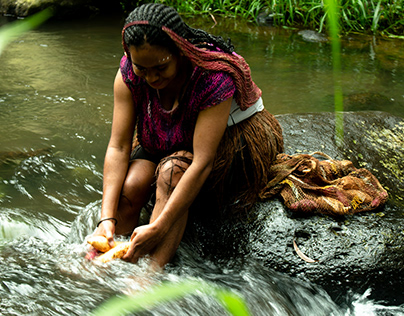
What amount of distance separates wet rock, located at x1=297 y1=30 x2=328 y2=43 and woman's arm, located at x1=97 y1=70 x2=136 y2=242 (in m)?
5.08

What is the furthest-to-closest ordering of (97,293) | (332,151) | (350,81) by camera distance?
(350,81) → (332,151) → (97,293)

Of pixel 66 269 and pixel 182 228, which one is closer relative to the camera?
pixel 66 269

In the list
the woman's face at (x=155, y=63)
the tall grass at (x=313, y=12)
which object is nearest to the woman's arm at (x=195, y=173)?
the woman's face at (x=155, y=63)

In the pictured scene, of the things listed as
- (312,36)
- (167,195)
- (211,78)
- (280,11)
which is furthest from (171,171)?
(280,11)

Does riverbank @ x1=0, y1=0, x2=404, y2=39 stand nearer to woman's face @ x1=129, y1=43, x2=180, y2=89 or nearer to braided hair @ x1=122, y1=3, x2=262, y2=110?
braided hair @ x1=122, y1=3, x2=262, y2=110

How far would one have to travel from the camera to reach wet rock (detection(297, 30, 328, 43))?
665cm

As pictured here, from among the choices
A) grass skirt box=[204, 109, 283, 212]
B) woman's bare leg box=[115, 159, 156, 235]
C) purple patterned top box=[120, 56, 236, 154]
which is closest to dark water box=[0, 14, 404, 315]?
woman's bare leg box=[115, 159, 156, 235]

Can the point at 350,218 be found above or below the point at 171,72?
below

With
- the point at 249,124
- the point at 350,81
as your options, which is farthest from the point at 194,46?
the point at 350,81

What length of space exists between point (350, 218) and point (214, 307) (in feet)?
3.01

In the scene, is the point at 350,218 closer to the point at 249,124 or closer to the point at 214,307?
the point at 249,124

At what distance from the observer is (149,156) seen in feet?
7.55

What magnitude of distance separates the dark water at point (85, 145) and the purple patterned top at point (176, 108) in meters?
0.53

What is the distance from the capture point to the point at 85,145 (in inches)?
143
